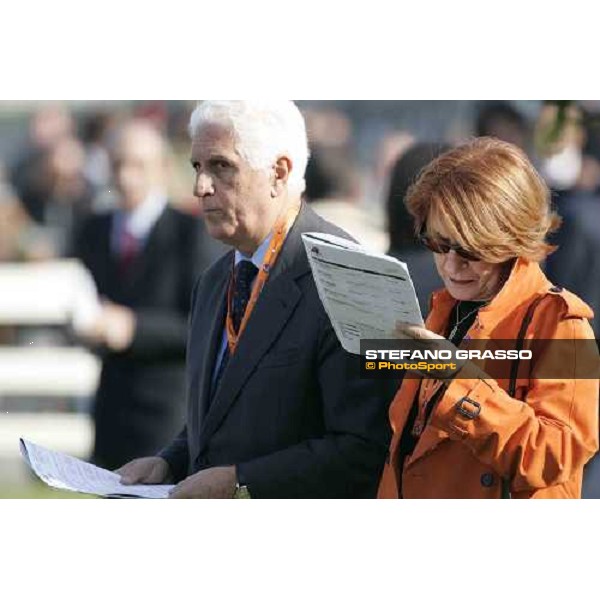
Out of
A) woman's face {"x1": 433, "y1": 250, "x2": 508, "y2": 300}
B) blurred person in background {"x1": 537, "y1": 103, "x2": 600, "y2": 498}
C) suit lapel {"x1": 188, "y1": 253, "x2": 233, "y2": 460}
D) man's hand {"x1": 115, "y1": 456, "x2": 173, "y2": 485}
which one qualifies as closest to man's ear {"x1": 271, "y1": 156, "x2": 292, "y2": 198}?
suit lapel {"x1": 188, "y1": 253, "x2": 233, "y2": 460}

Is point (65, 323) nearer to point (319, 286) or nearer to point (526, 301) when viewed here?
point (319, 286)

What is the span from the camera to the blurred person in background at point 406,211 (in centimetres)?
434

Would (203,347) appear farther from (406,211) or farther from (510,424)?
(510,424)

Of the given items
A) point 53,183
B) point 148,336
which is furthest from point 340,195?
point 53,183

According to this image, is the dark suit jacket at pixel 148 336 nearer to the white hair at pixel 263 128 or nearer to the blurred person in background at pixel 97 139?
the blurred person in background at pixel 97 139

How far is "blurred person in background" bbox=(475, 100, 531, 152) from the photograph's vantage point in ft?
14.4

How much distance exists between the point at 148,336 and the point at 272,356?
442 mm

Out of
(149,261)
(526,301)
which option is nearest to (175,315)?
(149,261)

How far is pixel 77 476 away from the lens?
445 cm

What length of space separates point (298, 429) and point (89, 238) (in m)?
0.81

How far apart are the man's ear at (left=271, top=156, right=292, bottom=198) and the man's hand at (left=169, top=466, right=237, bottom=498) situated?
2.51 feet

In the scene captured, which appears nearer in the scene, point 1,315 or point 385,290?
point 385,290

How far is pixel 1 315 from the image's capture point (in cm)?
454

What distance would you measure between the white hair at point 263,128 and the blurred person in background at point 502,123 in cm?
49
